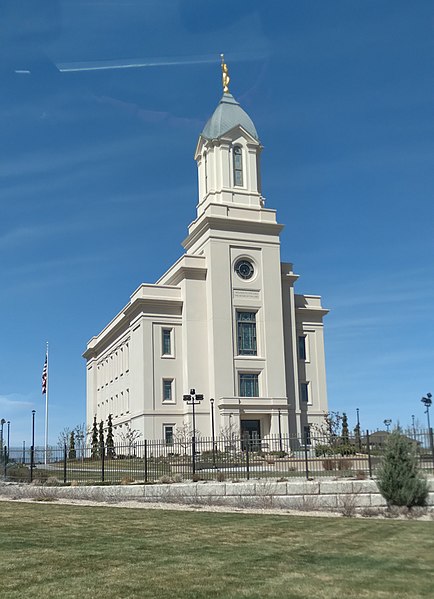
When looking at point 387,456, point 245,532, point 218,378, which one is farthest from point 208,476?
point 218,378

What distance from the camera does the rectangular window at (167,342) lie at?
5806cm

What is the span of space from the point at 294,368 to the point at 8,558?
50.3m

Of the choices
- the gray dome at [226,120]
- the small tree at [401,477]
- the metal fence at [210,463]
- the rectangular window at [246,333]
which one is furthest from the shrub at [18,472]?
the gray dome at [226,120]

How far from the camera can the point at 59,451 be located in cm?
2878

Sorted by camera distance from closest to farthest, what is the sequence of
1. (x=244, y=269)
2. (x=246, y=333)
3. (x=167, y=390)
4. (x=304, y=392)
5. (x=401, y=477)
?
(x=401, y=477) < (x=167, y=390) < (x=246, y=333) < (x=244, y=269) < (x=304, y=392)

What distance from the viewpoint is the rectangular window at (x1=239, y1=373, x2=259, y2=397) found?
2234 inches

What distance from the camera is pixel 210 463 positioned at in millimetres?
30672

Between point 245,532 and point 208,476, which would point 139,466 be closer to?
A: point 208,476

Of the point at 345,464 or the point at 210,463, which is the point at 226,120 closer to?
the point at 210,463

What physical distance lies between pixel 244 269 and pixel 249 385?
392 inches

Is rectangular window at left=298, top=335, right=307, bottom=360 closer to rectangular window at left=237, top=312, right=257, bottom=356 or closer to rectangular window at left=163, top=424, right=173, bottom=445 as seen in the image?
rectangular window at left=237, top=312, right=257, bottom=356

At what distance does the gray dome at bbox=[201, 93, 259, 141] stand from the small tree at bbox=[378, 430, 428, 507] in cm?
Answer: 4929

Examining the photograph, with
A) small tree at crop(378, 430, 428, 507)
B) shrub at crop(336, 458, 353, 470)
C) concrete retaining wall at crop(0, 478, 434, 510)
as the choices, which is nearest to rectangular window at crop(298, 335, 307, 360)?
shrub at crop(336, 458, 353, 470)

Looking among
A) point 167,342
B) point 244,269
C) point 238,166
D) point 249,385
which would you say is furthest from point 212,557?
point 238,166
